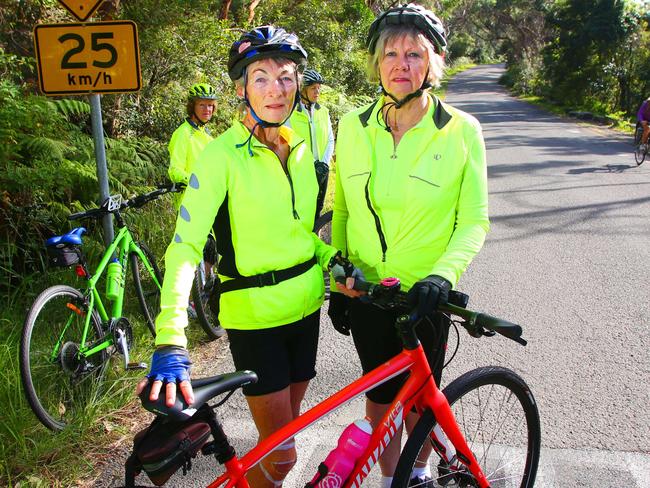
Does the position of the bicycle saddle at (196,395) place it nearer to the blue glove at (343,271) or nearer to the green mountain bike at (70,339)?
the blue glove at (343,271)

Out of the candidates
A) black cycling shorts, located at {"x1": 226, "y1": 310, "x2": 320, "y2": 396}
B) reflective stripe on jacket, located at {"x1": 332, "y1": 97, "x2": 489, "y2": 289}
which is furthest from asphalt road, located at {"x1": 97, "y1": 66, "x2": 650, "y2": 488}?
reflective stripe on jacket, located at {"x1": 332, "y1": 97, "x2": 489, "y2": 289}

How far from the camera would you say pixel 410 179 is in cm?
235

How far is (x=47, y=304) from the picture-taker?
356cm

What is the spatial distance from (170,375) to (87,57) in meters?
3.12

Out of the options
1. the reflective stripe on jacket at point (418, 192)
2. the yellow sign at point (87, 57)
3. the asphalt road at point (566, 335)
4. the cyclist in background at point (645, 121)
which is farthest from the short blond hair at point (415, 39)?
the cyclist in background at point (645, 121)

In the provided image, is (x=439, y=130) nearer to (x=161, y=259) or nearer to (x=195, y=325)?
(x=195, y=325)

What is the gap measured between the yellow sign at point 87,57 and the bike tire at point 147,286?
133 cm

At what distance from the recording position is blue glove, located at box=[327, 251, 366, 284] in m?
2.30

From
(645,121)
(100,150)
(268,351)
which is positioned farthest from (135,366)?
(645,121)

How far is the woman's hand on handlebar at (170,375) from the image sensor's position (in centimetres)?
164

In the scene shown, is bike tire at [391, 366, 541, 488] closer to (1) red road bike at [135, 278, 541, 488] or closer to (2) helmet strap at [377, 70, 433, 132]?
(1) red road bike at [135, 278, 541, 488]

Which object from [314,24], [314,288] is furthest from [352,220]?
[314,24]

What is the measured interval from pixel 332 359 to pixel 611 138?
58.6 feet

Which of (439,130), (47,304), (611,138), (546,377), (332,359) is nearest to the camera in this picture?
(439,130)
